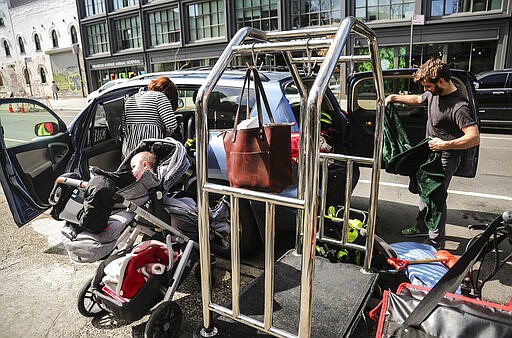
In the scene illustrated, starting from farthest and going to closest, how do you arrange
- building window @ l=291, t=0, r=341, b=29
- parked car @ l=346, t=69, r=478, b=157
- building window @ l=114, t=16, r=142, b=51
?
building window @ l=114, t=16, r=142, b=51 → building window @ l=291, t=0, r=341, b=29 → parked car @ l=346, t=69, r=478, b=157

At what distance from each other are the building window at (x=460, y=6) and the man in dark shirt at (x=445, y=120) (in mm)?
18292

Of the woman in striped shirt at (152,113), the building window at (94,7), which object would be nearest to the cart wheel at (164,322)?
the woman in striped shirt at (152,113)

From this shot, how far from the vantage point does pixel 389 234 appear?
430 cm

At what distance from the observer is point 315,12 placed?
74.2ft

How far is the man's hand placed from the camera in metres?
3.70

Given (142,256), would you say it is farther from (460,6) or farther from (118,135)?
(460,6)

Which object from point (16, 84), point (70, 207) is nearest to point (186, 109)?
point (70, 207)

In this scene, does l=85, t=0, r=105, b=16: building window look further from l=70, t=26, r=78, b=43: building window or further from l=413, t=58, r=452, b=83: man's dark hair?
l=413, t=58, r=452, b=83: man's dark hair

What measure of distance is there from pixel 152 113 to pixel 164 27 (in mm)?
28178

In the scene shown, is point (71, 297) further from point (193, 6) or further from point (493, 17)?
point (193, 6)

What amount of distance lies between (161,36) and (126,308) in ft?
99.8

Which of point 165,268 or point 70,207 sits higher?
point 70,207

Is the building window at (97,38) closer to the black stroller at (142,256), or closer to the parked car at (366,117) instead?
the parked car at (366,117)

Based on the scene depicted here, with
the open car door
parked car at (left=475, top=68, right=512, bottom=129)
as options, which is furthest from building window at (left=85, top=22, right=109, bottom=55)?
the open car door
